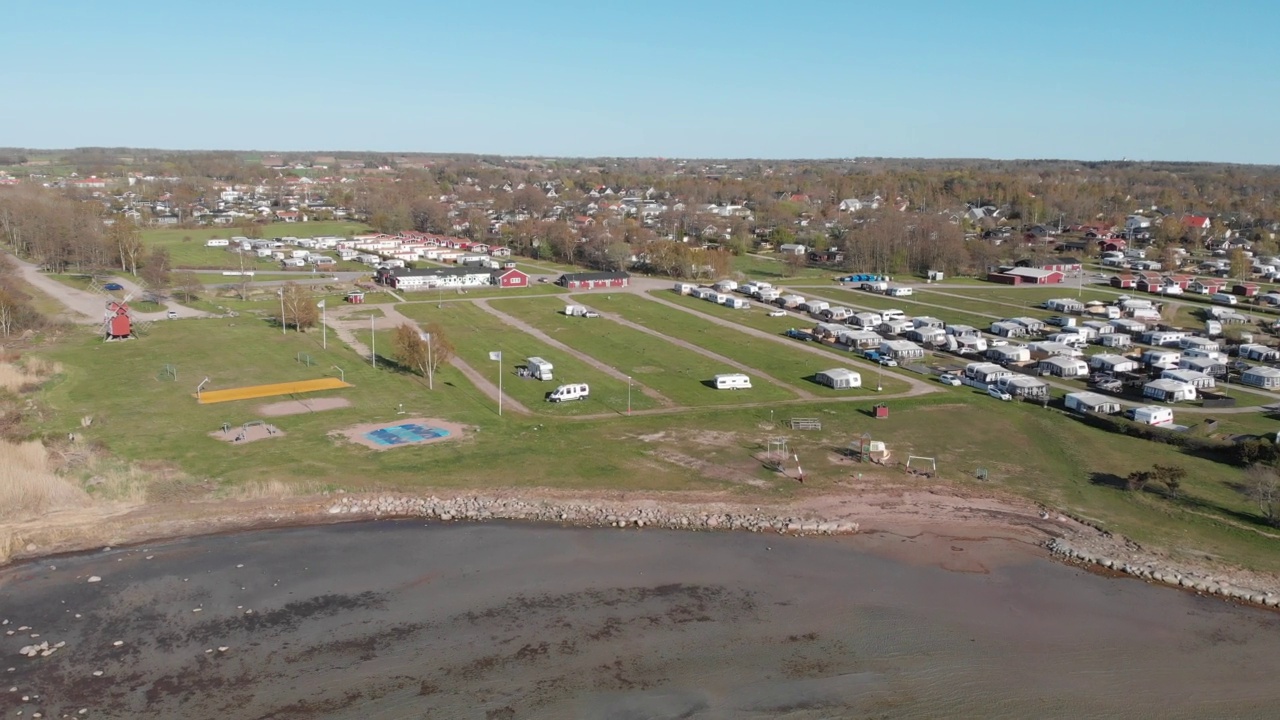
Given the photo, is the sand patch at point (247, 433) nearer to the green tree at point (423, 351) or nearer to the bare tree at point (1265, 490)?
the green tree at point (423, 351)

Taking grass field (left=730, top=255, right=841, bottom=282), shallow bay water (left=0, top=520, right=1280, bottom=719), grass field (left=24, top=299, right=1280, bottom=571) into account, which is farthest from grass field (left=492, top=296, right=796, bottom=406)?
grass field (left=730, top=255, right=841, bottom=282)

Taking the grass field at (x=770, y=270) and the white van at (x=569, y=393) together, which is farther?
the grass field at (x=770, y=270)

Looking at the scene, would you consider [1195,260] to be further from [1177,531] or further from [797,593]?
[797,593]

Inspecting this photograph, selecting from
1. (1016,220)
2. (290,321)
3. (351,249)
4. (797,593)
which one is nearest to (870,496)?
(797,593)

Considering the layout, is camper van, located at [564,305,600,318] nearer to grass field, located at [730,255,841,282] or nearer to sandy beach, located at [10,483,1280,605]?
grass field, located at [730,255,841,282]

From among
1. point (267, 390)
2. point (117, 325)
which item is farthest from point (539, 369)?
point (117, 325)

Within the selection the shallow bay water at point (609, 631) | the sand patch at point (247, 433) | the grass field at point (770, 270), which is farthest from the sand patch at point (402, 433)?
the grass field at point (770, 270)
